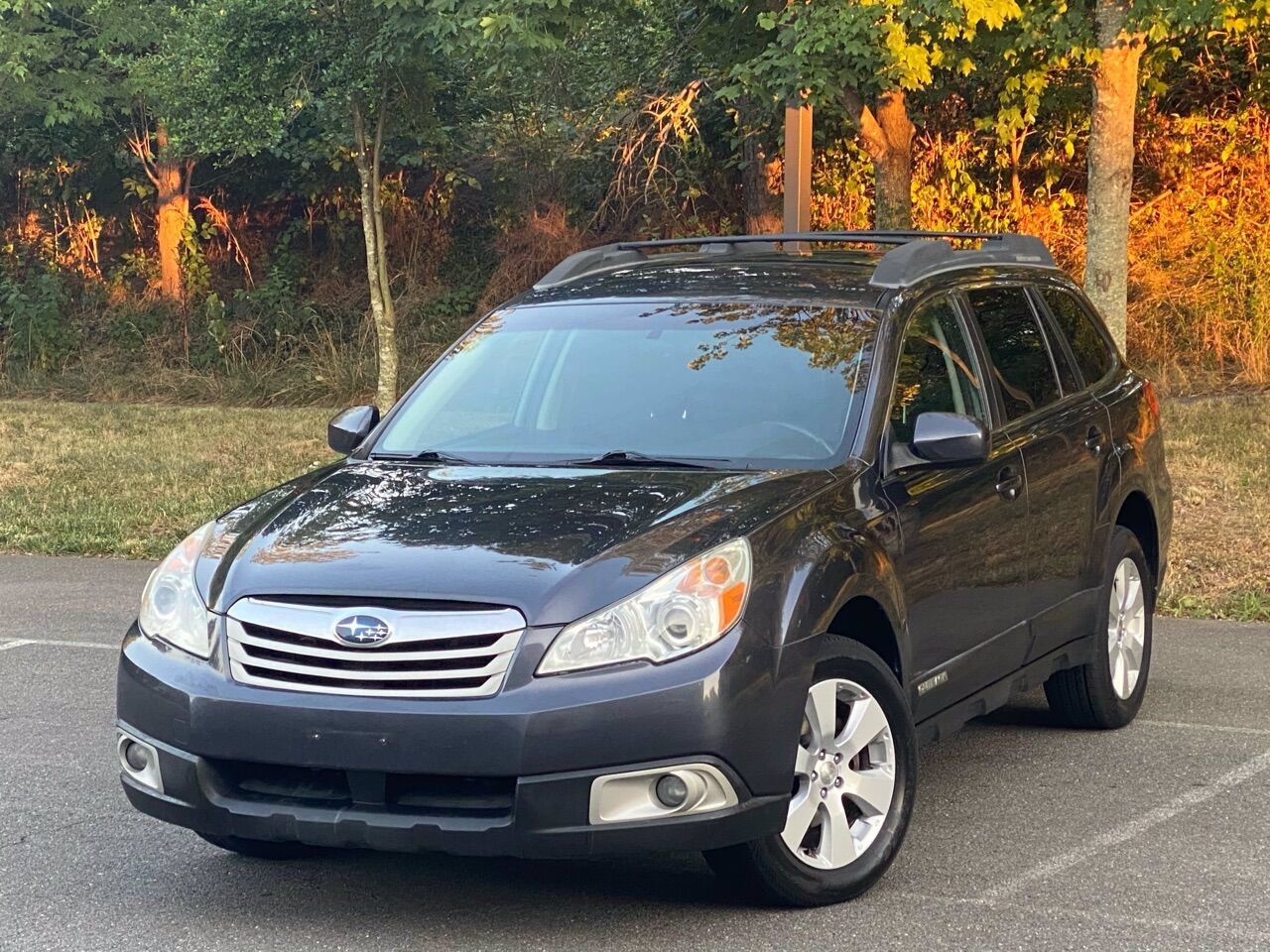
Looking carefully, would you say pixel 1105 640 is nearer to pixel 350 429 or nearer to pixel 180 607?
pixel 350 429

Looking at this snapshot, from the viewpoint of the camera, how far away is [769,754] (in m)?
4.20

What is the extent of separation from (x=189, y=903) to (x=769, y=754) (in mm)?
1681

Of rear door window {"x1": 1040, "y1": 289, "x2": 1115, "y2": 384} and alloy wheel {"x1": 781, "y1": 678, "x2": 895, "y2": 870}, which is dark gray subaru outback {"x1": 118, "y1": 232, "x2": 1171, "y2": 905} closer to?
alloy wheel {"x1": 781, "y1": 678, "x2": 895, "y2": 870}

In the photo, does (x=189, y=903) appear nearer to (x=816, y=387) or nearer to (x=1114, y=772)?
(x=816, y=387)

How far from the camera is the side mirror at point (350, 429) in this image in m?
5.88

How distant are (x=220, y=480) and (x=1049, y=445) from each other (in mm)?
9055

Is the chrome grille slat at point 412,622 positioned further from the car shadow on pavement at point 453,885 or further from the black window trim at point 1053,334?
the black window trim at point 1053,334

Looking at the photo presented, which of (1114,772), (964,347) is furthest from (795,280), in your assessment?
(1114,772)

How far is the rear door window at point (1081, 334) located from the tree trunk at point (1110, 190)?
6009mm

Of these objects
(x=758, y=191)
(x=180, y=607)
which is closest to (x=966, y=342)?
(x=180, y=607)

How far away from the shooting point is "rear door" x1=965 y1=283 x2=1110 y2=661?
5.80 meters

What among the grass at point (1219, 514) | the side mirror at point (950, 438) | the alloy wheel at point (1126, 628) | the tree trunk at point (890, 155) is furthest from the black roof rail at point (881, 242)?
the tree trunk at point (890, 155)

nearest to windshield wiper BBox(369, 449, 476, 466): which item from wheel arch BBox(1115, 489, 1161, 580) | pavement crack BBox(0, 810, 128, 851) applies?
pavement crack BBox(0, 810, 128, 851)

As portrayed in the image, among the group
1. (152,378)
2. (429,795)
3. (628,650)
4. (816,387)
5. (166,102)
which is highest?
(166,102)
